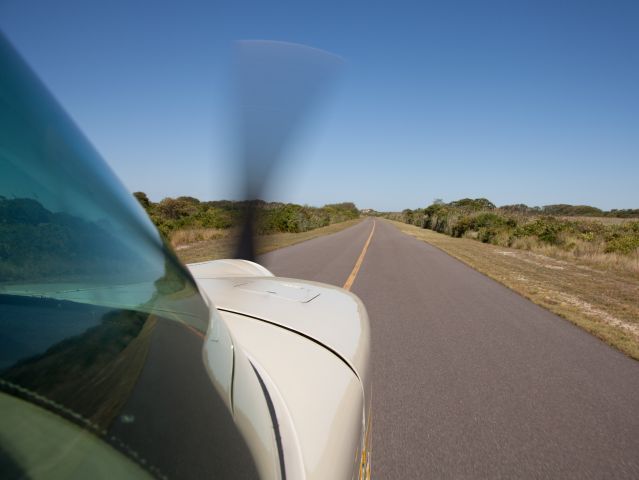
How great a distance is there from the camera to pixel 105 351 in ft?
1.85

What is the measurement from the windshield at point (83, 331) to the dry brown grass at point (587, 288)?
5377 mm

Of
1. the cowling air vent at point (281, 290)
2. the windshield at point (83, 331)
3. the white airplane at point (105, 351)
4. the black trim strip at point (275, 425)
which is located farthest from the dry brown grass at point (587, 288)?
the windshield at point (83, 331)

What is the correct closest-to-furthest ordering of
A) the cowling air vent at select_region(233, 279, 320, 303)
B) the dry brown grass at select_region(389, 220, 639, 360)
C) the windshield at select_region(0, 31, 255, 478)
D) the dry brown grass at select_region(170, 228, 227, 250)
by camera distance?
the windshield at select_region(0, 31, 255, 478)
the cowling air vent at select_region(233, 279, 320, 303)
the dry brown grass at select_region(389, 220, 639, 360)
the dry brown grass at select_region(170, 228, 227, 250)

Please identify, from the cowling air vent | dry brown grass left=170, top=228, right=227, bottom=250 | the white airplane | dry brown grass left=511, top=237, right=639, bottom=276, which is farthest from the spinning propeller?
dry brown grass left=511, top=237, right=639, bottom=276

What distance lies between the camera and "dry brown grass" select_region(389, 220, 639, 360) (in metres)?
5.24

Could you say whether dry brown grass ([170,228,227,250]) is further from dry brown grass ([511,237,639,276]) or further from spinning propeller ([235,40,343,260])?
dry brown grass ([511,237,639,276])

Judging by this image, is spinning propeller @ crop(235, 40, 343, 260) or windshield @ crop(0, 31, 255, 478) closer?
windshield @ crop(0, 31, 255, 478)

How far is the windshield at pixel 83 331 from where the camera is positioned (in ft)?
1.51

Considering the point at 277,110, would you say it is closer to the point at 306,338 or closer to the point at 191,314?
the point at 306,338

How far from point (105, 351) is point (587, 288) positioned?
10.2m

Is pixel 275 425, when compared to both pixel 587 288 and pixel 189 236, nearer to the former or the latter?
pixel 587 288

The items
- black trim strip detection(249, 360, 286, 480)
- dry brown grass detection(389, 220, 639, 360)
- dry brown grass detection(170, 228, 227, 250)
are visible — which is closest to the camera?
black trim strip detection(249, 360, 286, 480)

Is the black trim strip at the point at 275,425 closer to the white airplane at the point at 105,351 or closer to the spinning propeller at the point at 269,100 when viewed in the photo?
the white airplane at the point at 105,351

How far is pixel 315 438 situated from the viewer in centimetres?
91
